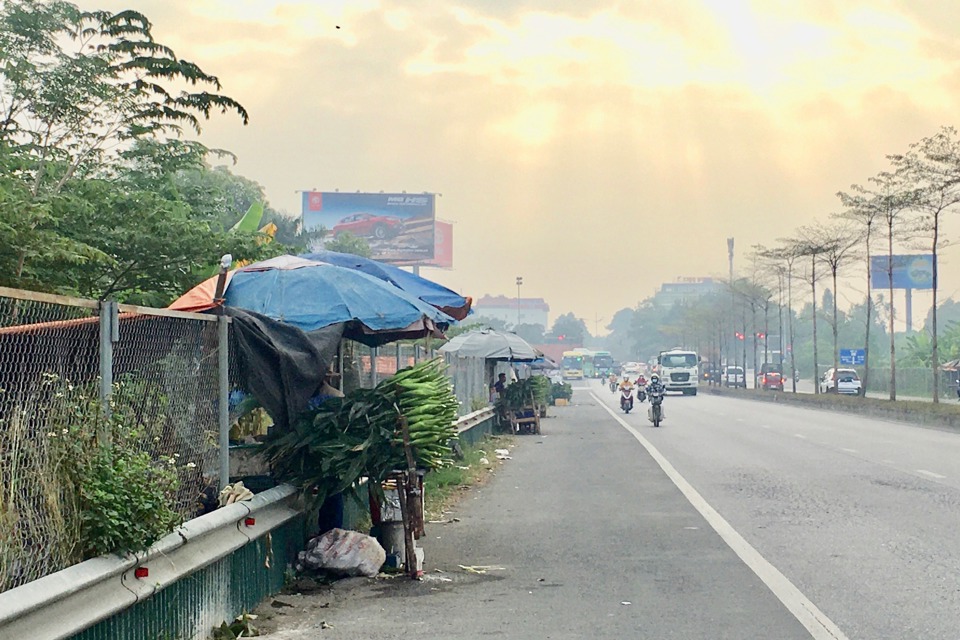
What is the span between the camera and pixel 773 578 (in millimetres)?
9148

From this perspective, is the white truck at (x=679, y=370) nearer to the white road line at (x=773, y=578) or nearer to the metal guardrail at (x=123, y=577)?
the white road line at (x=773, y=578)

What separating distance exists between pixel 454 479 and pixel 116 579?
12119 mm

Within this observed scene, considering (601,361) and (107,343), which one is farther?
(601,361)

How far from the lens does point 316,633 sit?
24.5 ft

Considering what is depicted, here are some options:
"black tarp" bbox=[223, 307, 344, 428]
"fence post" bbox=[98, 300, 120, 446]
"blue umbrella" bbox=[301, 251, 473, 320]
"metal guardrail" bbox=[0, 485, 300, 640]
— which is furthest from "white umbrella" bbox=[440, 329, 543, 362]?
"fence post" bbox=[98, 300, 120, 446]

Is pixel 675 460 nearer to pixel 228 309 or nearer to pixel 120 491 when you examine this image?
pixel 228 309

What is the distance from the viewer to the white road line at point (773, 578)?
24.2 feet

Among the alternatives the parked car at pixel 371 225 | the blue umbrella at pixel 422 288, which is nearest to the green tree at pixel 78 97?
the blue umbrella at pixel 422 288

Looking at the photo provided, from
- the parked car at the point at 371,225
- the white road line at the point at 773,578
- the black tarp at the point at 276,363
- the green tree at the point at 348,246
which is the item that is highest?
the parked car at the point at 371,225

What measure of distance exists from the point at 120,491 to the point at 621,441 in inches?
915

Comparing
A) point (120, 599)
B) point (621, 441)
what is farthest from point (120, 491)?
point (621, 441)

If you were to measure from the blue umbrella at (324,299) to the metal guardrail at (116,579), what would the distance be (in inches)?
104

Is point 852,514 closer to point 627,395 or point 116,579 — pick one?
point 116,579

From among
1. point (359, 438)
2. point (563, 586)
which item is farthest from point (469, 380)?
point (563, 586)
